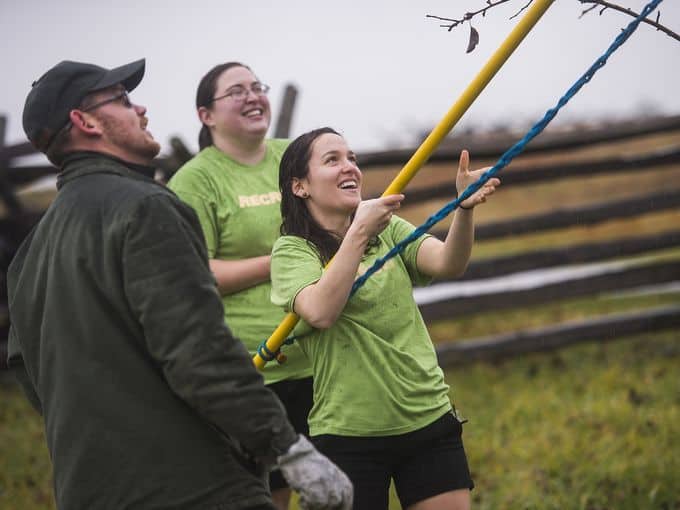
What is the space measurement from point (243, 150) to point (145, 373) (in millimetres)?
1599

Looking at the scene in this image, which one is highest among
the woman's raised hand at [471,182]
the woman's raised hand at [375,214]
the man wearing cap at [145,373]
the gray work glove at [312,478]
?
the woman's raised hand at [471,182]

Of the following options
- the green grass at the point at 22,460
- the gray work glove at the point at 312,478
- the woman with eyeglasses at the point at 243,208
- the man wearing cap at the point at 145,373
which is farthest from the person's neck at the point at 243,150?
the green grass at the point at 22,460

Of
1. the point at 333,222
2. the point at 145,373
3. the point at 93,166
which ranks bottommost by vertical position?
the point at 145,373

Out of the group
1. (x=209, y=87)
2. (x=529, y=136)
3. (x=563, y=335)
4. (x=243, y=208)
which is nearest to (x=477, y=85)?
(x=529, y=136)

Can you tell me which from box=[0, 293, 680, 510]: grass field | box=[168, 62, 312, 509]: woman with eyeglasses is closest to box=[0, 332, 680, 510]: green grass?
box=[0, 293, 680, 510]: grass field

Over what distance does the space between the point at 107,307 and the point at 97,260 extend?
0.37 ft

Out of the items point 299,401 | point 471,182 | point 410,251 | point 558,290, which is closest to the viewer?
point 471,182

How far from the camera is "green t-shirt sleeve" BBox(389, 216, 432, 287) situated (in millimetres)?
2727

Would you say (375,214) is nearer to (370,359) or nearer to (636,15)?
(370,359)

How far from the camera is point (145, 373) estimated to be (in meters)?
2.08

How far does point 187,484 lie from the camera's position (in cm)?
206

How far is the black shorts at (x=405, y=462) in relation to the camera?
2.54 metres

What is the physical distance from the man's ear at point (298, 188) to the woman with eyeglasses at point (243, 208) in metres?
0.59

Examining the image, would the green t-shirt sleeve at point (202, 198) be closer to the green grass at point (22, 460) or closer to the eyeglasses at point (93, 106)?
the eyeglasses at point (93, 106)
